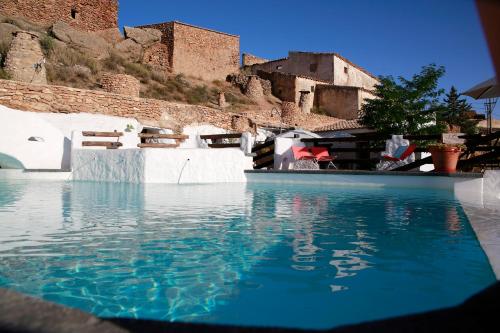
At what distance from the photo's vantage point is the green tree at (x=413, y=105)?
55.4ft

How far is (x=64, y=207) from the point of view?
21.1ft

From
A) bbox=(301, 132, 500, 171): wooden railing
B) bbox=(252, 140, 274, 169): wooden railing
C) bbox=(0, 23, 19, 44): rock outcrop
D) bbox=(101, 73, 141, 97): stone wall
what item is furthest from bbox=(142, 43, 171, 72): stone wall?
bbox=(301, 132, 500, 171): wooden railing

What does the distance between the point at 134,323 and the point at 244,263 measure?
1.55m

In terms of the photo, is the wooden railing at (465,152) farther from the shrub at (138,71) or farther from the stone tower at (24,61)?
the shrub at (138,71)

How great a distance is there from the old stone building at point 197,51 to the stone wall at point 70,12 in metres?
3.91

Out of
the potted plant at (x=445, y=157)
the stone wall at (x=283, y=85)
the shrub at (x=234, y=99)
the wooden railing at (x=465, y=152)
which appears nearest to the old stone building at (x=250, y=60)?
the stone wall at (x=283, y=85)

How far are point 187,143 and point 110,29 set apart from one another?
1914 centimetres

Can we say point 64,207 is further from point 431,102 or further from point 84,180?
point 431,102

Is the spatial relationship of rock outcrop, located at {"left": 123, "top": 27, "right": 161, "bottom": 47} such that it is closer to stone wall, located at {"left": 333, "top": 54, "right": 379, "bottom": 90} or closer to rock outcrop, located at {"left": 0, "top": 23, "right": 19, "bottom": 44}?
rock outcrop, located at {"left": 0, "top": 23, "right": 19, "bottom": 44}

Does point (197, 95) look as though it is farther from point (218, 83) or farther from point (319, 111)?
point (319, 111)

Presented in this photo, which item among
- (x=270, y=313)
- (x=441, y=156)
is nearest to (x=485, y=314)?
(x=270, y=313)

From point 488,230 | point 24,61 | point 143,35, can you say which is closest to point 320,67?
point 143,35

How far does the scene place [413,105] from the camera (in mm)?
17047

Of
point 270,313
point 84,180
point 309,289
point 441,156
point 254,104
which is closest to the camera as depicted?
point 270,313
